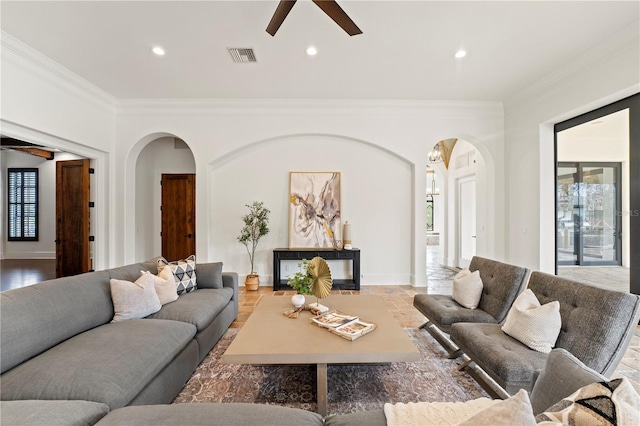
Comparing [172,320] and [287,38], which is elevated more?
[287,38]

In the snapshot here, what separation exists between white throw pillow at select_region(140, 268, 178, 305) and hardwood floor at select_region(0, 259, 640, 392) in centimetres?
91

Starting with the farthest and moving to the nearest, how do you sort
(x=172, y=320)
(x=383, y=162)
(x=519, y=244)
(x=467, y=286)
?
(x=383, y=162), (x=519, y=244), (x=467, y=286), (x=172, y=320)

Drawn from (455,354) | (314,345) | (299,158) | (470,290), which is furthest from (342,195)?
(314,345)

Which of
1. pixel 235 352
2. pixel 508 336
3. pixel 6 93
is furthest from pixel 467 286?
pixel 6 93

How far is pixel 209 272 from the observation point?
3.38m

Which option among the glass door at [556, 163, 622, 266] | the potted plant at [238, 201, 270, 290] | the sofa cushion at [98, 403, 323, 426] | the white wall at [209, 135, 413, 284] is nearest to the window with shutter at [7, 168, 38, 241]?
the white wall at [209, 135, 413, 284]

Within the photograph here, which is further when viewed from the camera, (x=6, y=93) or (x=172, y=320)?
(x=6, y=93)

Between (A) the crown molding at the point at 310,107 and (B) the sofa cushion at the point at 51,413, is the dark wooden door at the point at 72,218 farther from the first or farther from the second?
(B) the sofa cushion at the point at 51,413

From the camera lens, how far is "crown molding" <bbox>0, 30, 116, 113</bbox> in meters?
3.35

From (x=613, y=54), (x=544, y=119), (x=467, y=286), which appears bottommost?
(x=467, y=286)

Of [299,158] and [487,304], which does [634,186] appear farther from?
[299,158]

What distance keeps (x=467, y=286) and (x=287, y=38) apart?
336 cm

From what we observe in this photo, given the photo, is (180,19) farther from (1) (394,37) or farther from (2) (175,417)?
(2) (175,417)

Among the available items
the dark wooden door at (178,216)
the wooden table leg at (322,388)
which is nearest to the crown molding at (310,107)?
the dark wooden door at (178,216)
